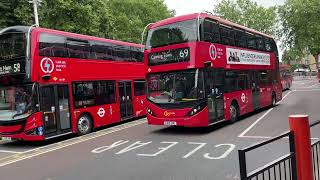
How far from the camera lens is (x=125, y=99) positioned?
65.8 ft

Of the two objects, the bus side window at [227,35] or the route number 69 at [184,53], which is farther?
the bus side window at [227,35]

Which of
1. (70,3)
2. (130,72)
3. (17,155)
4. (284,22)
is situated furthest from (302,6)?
(17,155)

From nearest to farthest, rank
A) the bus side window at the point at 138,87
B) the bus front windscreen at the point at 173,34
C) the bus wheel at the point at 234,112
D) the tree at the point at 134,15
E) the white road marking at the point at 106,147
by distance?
the white road marking at the point at 106,147
the bus front windscreen at the point at 173,34
the bus wheel at the point at 234,112
the bus side window at the point at 138,87
the tree at the point at 134,15

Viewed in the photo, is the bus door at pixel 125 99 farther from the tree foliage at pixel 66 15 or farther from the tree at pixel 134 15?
the tree at pixel 134 15

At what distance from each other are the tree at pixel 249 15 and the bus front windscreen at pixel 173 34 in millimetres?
60320

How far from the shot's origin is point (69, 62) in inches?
640

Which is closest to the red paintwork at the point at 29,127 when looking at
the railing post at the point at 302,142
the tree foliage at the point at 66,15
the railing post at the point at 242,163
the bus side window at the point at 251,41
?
the bus side window at the point at 251,41

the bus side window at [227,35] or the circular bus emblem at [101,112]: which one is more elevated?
the bus side window at [227,35]

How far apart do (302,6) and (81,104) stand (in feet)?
124

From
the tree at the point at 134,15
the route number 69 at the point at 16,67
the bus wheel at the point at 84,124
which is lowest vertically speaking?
the bus wheel at the point at 84,124

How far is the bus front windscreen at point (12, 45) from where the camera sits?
14.4 metres

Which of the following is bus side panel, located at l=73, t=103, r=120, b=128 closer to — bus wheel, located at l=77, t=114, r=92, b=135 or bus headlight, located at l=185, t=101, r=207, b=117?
bus wheel, located at l=77, t=114, r=92, b=135

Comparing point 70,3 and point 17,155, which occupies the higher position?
point 70,3

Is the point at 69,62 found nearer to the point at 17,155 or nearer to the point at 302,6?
the point at 17,155
